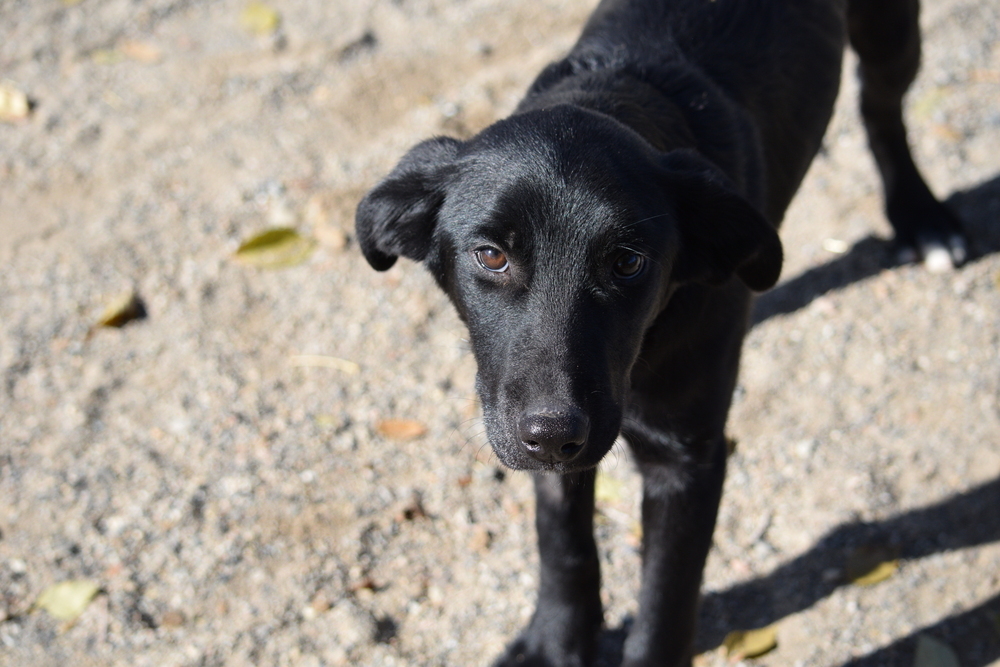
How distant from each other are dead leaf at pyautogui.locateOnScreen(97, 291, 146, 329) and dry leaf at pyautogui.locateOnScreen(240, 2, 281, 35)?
2.10 metres

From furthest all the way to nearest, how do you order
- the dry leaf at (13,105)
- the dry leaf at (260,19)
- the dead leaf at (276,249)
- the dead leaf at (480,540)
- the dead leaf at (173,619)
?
the dry leaf at (260,19) < the dry leaf at (13,105) < the dead leaf at (276,249) < the dead leaf at (480,540) < the dead leaf at (173,619)

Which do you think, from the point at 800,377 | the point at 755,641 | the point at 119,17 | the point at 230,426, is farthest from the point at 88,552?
the point at 119,17

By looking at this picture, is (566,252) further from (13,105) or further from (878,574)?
(13,105)

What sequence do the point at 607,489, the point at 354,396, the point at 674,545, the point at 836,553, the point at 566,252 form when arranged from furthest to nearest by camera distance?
1. the point at 354,396
2. the point at 607,489
3. the point at 836,553
4. the point at 674,545
5. the point at 566,252

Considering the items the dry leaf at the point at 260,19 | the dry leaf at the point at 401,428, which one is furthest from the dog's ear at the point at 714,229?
the dry leaf at the point at 260,19

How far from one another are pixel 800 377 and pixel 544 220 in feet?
6.57

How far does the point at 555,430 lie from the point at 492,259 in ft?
1.51

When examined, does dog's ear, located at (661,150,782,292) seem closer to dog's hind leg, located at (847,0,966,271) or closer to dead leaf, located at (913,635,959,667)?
dead leaf, located at (913,635,959,667)

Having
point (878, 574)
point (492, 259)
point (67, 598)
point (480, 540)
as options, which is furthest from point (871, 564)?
point (67, 598)

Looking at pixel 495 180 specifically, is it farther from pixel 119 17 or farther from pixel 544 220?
pixel 119 17

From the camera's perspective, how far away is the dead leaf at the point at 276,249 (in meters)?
4.26

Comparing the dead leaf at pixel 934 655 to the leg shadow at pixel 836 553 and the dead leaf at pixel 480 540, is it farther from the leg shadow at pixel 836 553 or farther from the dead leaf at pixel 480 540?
the dead leaf at pixel 480 540

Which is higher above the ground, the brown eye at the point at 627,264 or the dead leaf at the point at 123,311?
the brown eye at the point at 627,264

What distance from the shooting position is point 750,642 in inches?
117
